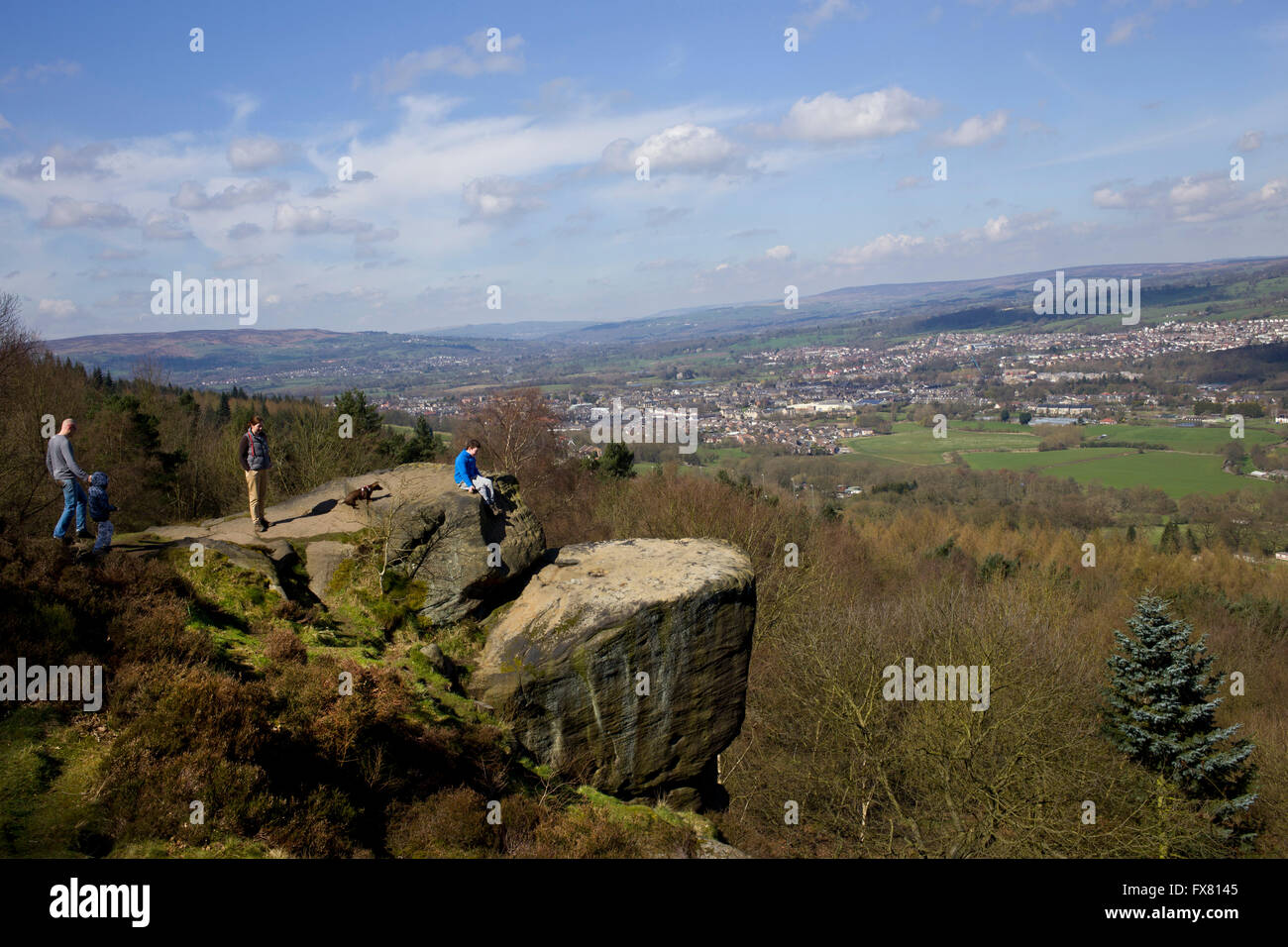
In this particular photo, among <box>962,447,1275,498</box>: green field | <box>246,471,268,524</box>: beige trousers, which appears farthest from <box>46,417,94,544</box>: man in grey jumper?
<box>962,447,1275,498</box>: green field

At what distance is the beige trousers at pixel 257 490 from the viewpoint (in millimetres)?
15250

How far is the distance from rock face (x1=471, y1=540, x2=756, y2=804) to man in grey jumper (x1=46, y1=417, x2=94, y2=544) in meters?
7.24

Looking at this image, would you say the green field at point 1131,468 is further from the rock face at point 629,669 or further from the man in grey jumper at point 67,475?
the man in grey jumper at point 67,475

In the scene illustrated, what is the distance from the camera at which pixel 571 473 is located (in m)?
45.9

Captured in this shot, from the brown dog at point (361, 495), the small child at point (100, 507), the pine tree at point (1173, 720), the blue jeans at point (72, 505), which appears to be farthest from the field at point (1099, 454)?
the blue jeans at point (72, 505)

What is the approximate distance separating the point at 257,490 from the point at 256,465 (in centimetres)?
71

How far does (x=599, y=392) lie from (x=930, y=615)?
296 feet

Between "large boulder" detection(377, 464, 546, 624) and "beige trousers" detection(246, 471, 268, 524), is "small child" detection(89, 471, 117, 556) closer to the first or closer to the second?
"beige trousers" detection(246, 471, 268, 524)

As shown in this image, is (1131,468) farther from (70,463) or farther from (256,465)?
(70,463)

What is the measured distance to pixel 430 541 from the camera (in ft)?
48.7

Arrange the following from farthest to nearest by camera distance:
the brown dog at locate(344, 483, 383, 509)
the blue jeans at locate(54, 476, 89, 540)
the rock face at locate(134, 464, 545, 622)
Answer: the brown dog at locate(344, 483, 383, 509) < the rock face at locate(134, 464, 545, 622) < the blue jeans at locate(54, 476, 89, 540)

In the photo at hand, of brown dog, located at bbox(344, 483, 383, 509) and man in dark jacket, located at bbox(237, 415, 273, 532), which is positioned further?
brown dog, located at bbox(344, 483, 383, 509)

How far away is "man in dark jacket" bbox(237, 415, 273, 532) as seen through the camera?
1490 centimetres
